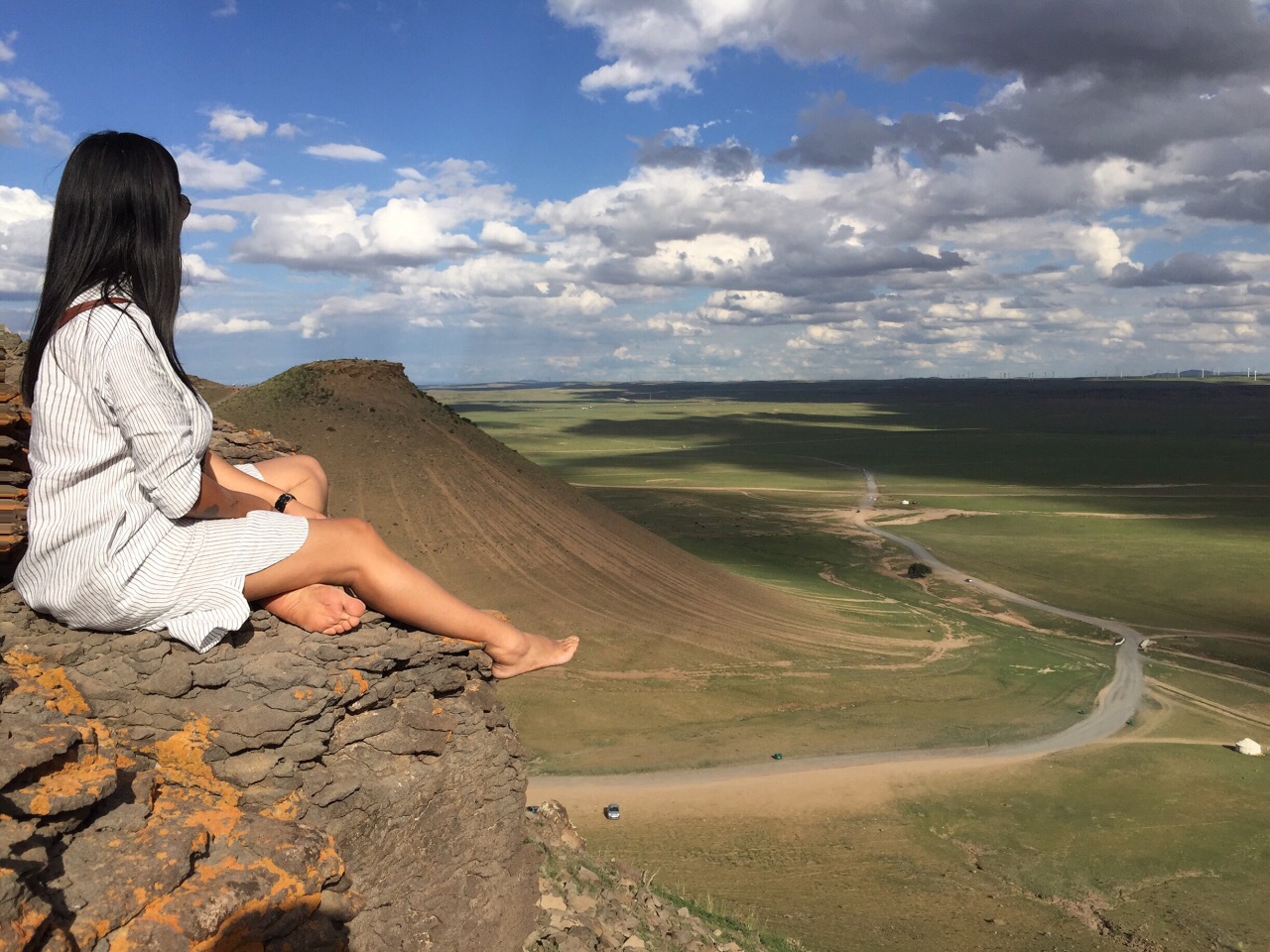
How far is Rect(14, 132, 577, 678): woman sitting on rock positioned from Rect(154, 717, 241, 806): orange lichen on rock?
51cm

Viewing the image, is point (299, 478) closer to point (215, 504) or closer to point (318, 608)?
point (318, 608)

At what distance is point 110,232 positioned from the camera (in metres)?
3.94

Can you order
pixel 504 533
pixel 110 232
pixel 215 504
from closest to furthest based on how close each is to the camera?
pixel 110 232 → pixel 215 504 → pixel 504 533

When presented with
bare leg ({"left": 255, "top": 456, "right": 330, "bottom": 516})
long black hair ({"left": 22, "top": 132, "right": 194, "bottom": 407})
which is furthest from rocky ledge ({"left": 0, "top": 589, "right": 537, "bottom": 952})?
long black hair ({"left": 22, "top": 132, "right": 194, "bottom": 407})

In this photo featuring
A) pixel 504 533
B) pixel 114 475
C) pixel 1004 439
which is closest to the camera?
pixel 114 475

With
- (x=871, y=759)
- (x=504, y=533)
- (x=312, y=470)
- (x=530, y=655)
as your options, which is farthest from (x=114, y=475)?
(x=504, y=533)

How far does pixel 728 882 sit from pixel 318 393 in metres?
21.4

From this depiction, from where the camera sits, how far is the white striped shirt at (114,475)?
3740 millimetres

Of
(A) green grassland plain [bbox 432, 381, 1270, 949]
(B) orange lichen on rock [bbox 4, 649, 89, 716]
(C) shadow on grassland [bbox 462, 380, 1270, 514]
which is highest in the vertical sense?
(B) orange lichen on rock [bbox 4, 649, 89, 716]

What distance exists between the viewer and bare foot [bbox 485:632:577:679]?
5.67 meters

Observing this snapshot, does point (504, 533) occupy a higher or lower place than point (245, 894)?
lower

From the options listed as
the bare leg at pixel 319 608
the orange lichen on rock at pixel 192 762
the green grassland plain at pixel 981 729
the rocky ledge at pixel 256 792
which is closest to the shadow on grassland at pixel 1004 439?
the green grassland plain at pixel 981 729

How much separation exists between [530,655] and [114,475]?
2.70m

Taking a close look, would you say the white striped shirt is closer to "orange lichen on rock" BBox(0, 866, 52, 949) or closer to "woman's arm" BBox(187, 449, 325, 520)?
"woman's arm" BBox(187, 449, 325, 520)
